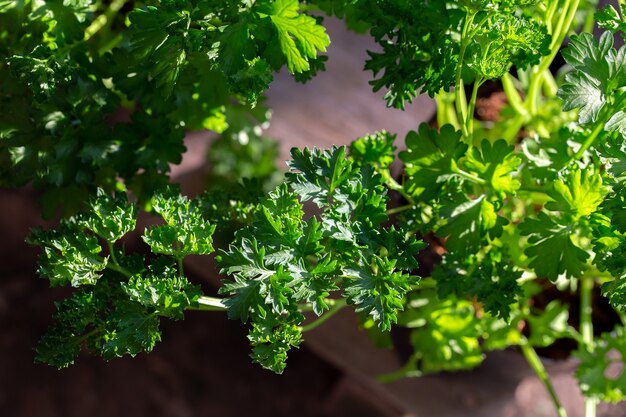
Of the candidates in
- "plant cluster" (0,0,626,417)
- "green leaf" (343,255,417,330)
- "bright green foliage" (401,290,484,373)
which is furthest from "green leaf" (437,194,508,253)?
"bright green foliage" (401,290,484,373)

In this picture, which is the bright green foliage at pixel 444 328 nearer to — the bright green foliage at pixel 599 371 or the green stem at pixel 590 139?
the bright green foliage at pixel 599 371

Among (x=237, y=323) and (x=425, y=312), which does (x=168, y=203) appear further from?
(x=237, y=323)

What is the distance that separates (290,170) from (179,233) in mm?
121

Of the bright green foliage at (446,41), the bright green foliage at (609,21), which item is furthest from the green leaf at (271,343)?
the bright green foliage at (609,21)

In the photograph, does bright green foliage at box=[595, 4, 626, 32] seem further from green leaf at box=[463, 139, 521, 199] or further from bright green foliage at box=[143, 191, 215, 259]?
bright green foliage at box=[143, 191, 215, 259]

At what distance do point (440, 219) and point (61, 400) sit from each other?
3.47ft

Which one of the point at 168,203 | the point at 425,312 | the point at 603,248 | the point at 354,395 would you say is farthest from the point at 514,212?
the point at 354,395

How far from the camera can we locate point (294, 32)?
0.66 m

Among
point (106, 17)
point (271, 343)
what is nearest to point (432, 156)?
point (271, 343)

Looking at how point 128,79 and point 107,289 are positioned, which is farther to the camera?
point 128,79

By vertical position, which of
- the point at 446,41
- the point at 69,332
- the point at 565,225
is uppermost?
the point at 446,41

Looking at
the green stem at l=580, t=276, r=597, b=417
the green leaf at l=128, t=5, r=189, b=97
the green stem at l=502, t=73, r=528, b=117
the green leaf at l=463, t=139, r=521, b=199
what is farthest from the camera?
the green stem at l=580, t=276, r=597, b=417

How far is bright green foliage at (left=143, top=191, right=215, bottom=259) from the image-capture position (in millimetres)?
685

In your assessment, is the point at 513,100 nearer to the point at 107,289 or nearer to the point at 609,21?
the point at 609,21
